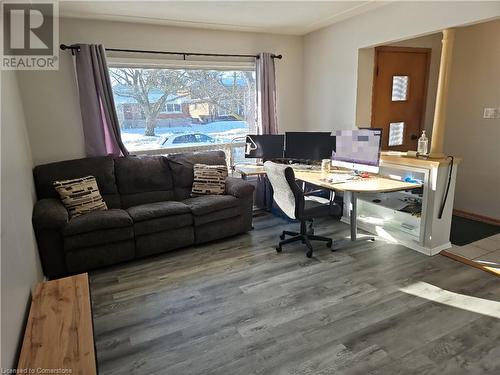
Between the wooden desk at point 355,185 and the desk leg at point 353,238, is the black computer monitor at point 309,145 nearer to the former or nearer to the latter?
the wooden desk at point 355,185

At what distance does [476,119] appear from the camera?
166 inches

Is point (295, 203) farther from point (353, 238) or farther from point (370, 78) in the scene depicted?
point (370, 78)

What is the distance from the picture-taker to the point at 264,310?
2502mm

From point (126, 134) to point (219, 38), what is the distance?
1736 mm

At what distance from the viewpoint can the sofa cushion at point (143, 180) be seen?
12.4 ft

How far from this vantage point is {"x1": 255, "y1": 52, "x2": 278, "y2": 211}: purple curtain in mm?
4586

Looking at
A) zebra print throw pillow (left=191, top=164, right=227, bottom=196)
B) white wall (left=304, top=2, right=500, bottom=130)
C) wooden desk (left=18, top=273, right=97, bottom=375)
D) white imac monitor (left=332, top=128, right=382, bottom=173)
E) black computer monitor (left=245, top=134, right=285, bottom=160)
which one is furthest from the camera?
black computer monitor (left=245, top=134, right=285, bottom=160)

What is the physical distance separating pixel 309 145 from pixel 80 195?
2650mm

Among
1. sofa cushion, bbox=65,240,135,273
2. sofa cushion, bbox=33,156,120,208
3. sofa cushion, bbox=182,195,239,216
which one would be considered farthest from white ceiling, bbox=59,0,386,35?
sofa cushion, bbox=65,240,135,273

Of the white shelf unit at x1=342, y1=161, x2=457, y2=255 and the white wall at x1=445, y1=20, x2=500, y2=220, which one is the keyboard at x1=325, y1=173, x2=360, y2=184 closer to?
the white shelf unit at x1=342, y1=161, x2=457, y2=255

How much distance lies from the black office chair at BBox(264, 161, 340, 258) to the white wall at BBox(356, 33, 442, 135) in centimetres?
138

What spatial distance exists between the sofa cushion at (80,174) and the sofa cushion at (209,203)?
0.81 meters

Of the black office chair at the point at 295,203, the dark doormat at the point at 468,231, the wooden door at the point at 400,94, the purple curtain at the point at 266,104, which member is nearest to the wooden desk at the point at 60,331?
the black office chair at the point at 295,203

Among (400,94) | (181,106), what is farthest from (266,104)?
(400,94)
